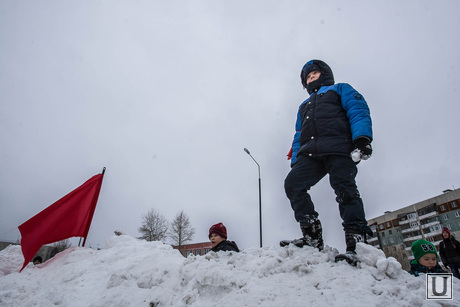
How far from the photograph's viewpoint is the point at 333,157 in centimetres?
254

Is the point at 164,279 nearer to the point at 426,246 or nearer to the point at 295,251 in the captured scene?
the point at 295,251

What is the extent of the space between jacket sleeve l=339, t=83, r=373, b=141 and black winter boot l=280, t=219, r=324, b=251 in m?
1.04

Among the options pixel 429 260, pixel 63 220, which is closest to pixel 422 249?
pixel 429 260

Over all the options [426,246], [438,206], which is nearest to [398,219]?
[438,206]

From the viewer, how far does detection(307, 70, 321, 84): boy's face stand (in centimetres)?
328

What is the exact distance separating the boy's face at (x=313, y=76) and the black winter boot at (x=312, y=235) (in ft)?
6.32

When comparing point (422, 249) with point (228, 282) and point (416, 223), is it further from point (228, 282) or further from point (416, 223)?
point (416, 223)

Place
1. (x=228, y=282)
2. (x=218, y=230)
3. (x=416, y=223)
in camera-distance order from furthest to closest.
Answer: (x=416, y=223) → (x=218, y=230) → (x=228, y=282)

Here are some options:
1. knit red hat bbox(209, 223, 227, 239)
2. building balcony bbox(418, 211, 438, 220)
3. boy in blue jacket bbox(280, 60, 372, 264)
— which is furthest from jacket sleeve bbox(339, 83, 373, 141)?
building balcony bbox(418, 211, 438, 220)

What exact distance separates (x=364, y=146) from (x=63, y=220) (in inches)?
210

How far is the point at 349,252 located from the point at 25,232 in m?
5.23

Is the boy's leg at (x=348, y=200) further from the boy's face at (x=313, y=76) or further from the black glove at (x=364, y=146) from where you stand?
the boy's face at (x=313, y=76)

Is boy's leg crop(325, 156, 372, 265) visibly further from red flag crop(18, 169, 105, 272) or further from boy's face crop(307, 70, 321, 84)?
red flag crop(18, 169, 105, 272)

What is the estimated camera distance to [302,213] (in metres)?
2.60
